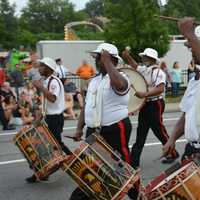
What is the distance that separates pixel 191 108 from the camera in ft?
13.6

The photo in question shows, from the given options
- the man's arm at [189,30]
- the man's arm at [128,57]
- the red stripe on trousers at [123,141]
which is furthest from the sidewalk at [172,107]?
the man's arm at [189,30]

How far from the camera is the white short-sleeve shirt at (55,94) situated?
22.6ft

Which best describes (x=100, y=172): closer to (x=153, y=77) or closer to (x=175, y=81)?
(x=153, y=77)

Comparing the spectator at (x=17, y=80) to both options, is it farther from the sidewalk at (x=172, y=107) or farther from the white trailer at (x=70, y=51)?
the sidewalk at (x=172, y=107)

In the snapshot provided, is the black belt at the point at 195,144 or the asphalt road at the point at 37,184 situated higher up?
the black belt at the point at 195,144

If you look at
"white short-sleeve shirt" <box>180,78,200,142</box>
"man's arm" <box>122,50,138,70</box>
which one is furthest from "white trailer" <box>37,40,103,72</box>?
"white short-sleeve shirt" <box>180,78,200,142</box>

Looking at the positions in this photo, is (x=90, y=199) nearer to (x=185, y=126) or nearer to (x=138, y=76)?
(x=185, y=126)

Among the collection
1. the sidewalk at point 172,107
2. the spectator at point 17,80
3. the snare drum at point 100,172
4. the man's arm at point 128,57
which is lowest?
the sidewalk at point 172,107

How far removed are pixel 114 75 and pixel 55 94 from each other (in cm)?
223

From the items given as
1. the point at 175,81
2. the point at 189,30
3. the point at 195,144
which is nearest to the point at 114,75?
the point at 195,144

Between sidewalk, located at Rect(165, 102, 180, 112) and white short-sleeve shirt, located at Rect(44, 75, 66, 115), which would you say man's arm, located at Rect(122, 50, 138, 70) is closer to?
white short-sleeve shirt, located at Rect(44, 75, 66, 115)

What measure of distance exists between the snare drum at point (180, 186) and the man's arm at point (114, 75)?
4.16ft

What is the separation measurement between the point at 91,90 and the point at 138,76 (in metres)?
1.98

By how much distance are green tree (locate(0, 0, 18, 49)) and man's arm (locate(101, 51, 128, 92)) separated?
47.5 m
